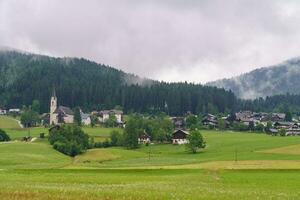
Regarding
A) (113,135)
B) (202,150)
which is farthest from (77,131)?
(202,150)

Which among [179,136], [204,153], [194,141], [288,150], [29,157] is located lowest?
[204,153]

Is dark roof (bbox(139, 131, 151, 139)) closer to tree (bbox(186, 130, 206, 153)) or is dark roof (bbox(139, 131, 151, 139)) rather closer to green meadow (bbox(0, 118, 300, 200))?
green meadow (bbox(0, 118, 300, 200))

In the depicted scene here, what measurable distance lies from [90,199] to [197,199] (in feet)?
25.8

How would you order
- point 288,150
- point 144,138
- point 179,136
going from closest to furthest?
point 288,150
point 179,136
point 144,138

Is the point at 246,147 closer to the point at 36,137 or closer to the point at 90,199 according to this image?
the point at 36,137

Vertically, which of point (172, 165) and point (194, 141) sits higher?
point (194, 141)

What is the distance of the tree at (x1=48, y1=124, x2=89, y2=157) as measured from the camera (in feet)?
519

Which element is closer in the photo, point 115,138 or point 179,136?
point 115,138

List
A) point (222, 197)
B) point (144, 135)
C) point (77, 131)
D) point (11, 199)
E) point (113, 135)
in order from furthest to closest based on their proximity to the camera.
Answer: point (144, 135) → point (113, 135) → point (77, 131) → point (222, 197) → point (11, 199)

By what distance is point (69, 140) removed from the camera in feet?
542

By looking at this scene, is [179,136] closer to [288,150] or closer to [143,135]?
[143,135]

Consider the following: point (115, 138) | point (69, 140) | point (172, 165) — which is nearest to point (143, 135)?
point (115, 138)

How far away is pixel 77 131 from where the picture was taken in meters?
170

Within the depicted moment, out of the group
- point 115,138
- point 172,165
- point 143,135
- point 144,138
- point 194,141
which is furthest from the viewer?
point 143,135
